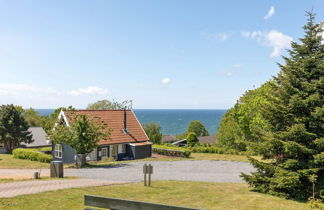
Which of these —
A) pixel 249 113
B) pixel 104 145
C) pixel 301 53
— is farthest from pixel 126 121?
pixel 301 53

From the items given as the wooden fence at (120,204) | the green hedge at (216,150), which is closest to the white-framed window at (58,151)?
the green hedge at (216,150)

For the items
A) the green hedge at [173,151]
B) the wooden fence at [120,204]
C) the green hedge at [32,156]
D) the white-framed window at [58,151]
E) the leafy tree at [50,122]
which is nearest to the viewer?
the wooden fence at [120,204]

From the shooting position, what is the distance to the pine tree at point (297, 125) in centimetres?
1305

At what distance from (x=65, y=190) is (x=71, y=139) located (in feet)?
45.3

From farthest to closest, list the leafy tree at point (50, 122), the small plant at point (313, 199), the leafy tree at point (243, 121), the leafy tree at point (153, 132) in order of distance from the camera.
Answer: the leafy tree at point (153, 132) < the leafy tree at point (243, 121) < the leafy tree at point (50, 122) < the small plant at point (313, 199)

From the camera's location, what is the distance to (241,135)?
52094 millimetres

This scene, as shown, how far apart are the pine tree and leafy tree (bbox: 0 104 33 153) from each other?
134 feet

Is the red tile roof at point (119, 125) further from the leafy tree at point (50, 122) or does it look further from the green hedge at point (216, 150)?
the green hedge at point (216, 150)

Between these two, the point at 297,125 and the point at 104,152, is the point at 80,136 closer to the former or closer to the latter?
the point at 104,152

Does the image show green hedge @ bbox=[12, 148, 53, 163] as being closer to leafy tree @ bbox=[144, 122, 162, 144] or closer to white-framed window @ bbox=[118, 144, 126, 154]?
white-framed window @ bbox=[118, 144, 126, 154]

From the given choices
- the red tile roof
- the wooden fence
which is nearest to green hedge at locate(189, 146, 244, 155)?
the red tile roof

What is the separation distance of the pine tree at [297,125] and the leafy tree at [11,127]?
40859mm

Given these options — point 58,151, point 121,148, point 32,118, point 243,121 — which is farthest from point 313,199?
point 32,118

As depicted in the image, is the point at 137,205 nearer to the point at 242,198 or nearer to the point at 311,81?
the point at 242,198
